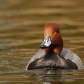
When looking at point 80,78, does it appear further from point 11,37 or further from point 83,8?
point 83,8

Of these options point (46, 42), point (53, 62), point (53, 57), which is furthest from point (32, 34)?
point (46, 42)

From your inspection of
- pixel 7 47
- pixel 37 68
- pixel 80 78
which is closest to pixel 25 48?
pixel 7 47

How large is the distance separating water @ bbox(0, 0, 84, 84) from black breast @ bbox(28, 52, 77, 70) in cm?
13

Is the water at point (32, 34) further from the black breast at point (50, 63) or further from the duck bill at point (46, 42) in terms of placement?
the duck bill at point (46, 42)

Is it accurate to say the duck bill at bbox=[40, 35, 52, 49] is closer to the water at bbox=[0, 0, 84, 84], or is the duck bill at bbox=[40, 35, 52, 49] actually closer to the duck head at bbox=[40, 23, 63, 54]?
the duck head at bbox=[40, 23, 63, 54]

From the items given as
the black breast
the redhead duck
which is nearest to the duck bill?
the redhead duck

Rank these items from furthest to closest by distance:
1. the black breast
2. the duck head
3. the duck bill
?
the black breast < the duck head < the duck bill

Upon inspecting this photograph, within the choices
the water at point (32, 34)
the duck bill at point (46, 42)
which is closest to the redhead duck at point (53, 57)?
the duck bill at point (46, 42)

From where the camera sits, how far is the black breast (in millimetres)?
9148

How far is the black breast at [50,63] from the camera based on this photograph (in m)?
9.15

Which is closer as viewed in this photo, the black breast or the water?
the water

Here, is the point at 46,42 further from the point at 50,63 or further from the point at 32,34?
the point at 32,34

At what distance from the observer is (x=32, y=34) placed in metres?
14.2

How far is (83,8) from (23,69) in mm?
12890
